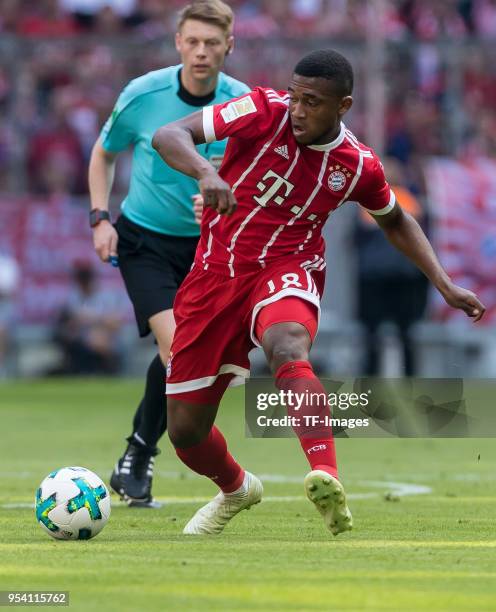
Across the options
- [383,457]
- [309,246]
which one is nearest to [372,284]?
[383,457]

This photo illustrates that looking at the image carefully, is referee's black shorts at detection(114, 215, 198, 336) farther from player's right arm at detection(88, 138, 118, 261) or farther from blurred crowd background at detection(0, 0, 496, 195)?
blurred crowd background at detection(0, 0, 496, 195)

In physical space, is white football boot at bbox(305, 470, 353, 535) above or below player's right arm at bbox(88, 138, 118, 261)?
below

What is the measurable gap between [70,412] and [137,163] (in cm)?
813

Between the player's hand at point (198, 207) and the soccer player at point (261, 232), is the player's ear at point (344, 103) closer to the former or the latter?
the soccer player at point (261, 232)

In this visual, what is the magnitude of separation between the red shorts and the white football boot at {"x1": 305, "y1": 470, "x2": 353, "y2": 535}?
3.11ft

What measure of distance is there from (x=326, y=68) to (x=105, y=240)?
240 centimetres

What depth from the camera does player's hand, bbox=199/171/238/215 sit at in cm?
609

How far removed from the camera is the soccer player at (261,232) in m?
6.61

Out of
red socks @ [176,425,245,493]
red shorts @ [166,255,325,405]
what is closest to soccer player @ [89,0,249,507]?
red socks @ [176,425,245,493]

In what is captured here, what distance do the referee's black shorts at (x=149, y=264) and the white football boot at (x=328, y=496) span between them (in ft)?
8.45

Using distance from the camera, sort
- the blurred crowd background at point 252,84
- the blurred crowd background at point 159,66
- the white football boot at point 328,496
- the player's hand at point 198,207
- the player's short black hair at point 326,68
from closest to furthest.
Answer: the white football boot at point 328,496 → the player's short black hair at point 326,68 → the player's hand at point 198,207 → the blurred crowd background at point 252,84 → the blurred crowd background at point 159,66

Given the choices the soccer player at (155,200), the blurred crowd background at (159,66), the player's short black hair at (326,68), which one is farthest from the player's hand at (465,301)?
the blurred crowd background at (159,66)

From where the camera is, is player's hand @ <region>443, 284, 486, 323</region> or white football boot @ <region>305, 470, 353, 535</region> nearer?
white football boot @ <region>305, 470, 353, 535</region>

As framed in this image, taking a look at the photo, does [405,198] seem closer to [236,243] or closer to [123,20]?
[123,20]
